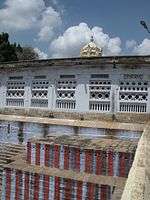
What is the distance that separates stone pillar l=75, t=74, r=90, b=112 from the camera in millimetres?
12250

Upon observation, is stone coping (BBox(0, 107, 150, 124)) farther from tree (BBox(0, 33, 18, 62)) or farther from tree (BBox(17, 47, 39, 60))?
tree (BBox(17, 47, 39, 60))

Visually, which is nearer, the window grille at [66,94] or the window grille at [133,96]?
the window grille at [133,96]

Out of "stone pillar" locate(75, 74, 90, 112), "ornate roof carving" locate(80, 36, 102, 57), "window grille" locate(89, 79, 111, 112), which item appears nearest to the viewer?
"window grille" locate(89, 79, 111, 112)

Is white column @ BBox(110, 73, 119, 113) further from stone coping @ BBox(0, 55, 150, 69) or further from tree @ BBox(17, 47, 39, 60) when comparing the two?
tree @ BBox(17, 47, 39, 60)

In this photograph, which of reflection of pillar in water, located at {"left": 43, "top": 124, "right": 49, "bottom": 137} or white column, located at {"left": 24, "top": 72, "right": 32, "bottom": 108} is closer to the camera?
reflection of pillar in water, located at {"left": 43, "top": 124, "right": 49, "bottom": 137}

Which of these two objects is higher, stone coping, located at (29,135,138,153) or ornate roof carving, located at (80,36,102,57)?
ornate roof carving, located at (80,36,102,57)

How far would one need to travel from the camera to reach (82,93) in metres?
12.3

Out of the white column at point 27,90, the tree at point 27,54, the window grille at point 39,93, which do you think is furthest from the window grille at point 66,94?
the tree at point 27,54

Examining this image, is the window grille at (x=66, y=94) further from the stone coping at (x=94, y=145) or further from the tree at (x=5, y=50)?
the tree at (x=5, y=50)

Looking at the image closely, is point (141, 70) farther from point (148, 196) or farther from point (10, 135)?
point (148, 196)

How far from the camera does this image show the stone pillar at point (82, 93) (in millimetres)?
12250

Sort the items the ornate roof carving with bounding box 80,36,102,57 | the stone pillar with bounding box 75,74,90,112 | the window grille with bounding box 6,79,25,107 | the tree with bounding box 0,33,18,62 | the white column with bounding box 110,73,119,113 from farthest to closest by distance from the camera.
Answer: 1. the tree with bounding box 0,33,18,62
2. the ornate roof carving with bounding box 80,36,102,57
3. the window grille with bounding box 6,79,25,107
4. the stone pillar with bounding box 75,74,90,112
5. the white column with bounding box 110,73,119,113

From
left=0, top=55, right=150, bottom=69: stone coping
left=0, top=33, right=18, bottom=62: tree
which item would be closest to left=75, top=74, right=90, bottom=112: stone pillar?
left=0, top=55, right=150, bottom=69: stone coping

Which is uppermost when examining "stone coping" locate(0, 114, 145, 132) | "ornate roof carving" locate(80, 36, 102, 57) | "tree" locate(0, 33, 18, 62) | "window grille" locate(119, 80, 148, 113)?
"tree" locate(0, 33, 18, 62)
